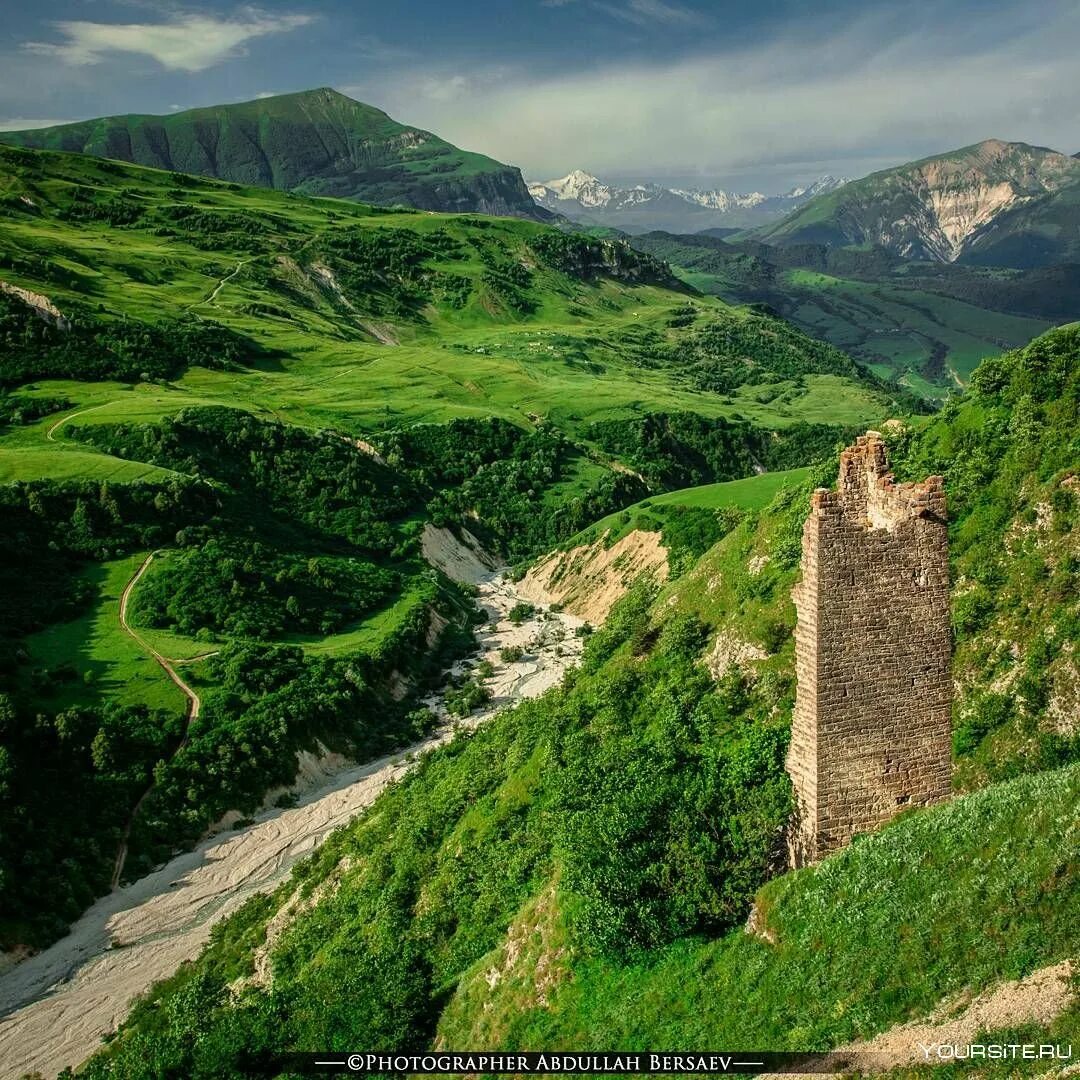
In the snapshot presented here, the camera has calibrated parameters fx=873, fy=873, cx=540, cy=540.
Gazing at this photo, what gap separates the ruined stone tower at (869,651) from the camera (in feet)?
53.7

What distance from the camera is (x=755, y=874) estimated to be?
17.5 metres

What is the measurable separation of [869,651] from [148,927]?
3826 cm

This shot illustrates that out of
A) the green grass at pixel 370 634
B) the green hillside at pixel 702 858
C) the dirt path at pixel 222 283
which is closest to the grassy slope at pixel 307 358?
the dirt path at pixel 222 283

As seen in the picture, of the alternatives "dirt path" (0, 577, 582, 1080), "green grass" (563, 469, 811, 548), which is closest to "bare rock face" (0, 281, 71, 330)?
"green grass" (563, 469, 811, 548)

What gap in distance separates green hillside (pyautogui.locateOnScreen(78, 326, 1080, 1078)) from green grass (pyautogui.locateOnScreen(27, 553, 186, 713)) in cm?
1846

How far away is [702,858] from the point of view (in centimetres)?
1775

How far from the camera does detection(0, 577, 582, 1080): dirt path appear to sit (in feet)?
114

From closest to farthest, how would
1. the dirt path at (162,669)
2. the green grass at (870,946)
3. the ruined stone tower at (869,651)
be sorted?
the green grass at (870,946)
the ruined stone tower at (869,651)
the dirt path at (162,669)

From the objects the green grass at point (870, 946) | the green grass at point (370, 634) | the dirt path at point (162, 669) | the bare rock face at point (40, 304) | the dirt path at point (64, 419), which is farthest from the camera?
the bare rock face at point (40, 304)

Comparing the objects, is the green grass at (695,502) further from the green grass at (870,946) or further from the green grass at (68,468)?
the green grass at (870,946)

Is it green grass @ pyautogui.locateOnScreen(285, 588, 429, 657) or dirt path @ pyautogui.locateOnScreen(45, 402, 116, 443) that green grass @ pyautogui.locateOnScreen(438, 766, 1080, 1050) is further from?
dirt path @ pyautogui.locateOnScreen(45, 402, 116, 443)

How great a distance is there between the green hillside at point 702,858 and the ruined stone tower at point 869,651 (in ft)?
3.49

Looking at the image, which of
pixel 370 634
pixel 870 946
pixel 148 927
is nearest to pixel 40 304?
pixel 370 634

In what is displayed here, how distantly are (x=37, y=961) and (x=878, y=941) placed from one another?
38.8 metres
